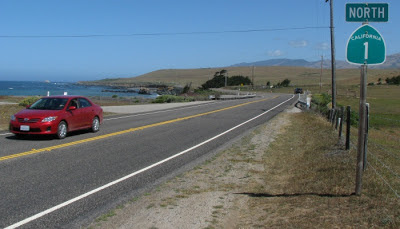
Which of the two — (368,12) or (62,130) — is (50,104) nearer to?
(62,130)

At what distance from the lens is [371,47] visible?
19.3 ft

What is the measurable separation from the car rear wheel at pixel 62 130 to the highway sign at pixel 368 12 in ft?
32.0

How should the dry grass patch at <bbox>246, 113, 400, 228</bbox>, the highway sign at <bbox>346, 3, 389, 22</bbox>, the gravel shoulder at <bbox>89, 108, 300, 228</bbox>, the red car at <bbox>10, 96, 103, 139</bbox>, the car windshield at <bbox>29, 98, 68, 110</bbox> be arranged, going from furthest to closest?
1. the car windshield at <bbox>29, 98, 68, 110</bbox>
2. the red car at <bbox>10, 96, 103, 139</bbox>
3. the highway sign at <bbox>346, 3, 389, 22</bbox>
4. the gravel shoulder at <bbox>89, 108, 300, 228</bbox>
5. the dry grass patch at <bbox>246, 113, 400, 228</bbox>

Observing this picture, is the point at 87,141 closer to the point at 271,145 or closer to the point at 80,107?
the point at 80,107

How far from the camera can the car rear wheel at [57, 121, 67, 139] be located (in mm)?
12773

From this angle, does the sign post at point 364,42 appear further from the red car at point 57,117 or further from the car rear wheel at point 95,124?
the car rear wheel at point 95,124

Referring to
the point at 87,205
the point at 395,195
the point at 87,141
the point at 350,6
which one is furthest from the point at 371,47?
the point at 87,141

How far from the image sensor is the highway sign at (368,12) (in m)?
6.02

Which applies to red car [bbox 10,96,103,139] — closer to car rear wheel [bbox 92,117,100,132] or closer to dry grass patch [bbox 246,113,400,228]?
car rear wheel [bbox 92,117,100,132]

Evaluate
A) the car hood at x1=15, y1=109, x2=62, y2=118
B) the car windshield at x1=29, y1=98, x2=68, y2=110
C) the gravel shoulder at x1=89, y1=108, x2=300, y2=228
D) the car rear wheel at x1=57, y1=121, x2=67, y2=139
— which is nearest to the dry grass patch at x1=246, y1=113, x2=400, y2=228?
the gravel shoulder at x1=89, y1=108, x2=300, y2=228

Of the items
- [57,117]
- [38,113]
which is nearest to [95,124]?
[57,117]

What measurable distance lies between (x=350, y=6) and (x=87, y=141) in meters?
9.09

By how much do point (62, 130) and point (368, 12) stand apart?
10.1 metres

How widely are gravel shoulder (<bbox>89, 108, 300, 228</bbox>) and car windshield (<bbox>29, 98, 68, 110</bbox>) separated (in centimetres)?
646
